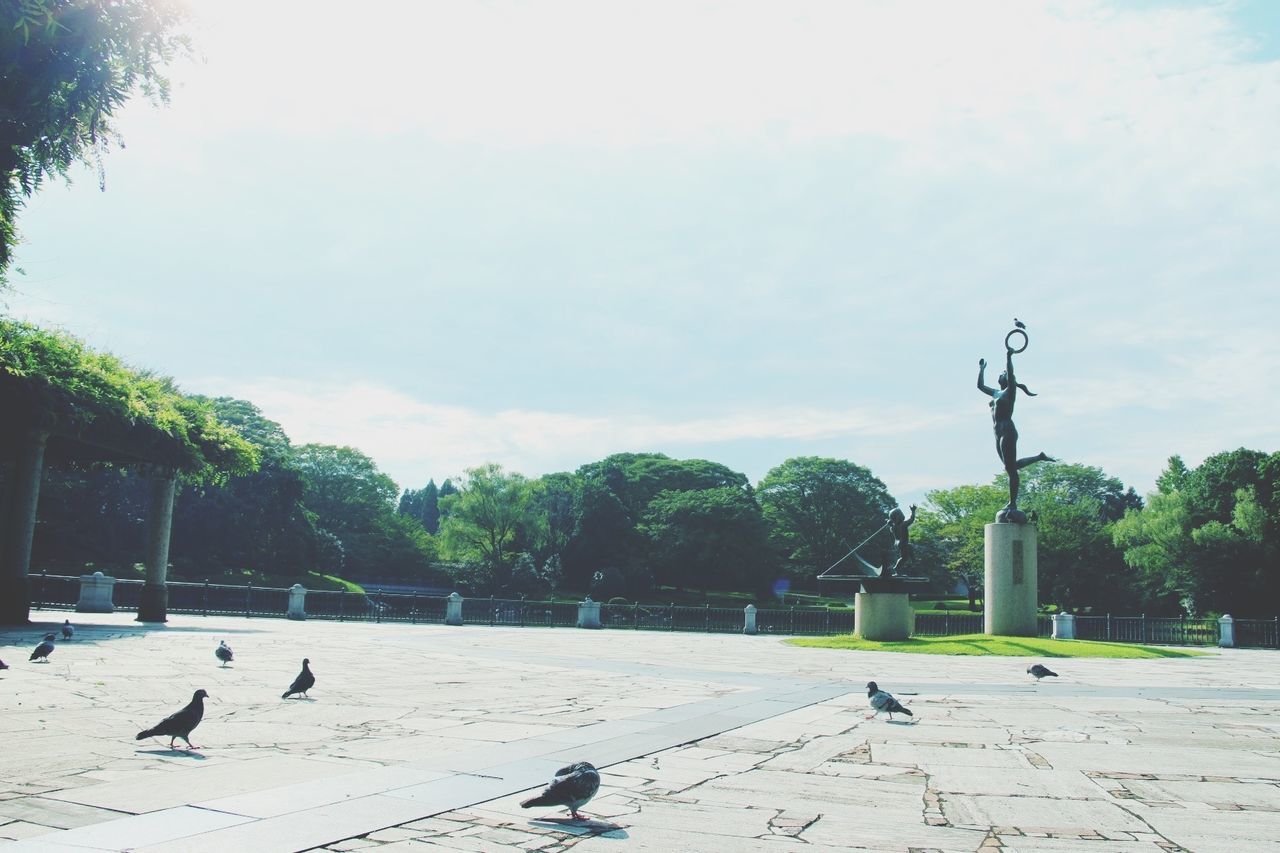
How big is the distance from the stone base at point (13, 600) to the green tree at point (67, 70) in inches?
654

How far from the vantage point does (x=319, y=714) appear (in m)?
10.2

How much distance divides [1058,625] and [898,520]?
1098cm

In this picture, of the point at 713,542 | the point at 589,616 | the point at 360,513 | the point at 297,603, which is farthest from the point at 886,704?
the point at 360,513

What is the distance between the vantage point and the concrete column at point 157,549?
27516 mm

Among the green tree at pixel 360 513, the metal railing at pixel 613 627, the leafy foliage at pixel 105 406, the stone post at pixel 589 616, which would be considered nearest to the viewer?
the leafy foliage at pixel 105 406

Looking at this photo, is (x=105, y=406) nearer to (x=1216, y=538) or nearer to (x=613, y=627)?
(x=613, y=627)

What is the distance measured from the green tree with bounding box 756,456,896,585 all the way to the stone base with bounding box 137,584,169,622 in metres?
54.6

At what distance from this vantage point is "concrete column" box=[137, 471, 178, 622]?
2752 centimetres

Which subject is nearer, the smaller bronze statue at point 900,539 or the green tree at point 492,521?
the smaller bronze statue at point 900,539

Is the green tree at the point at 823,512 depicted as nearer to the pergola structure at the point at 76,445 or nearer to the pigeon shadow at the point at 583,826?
the pergola structure at the point at 76,445

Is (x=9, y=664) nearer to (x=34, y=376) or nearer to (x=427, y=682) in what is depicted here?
(x=427, y=682)

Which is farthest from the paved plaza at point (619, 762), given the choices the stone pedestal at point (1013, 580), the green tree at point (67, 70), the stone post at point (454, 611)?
the stone post at point (454, 611)

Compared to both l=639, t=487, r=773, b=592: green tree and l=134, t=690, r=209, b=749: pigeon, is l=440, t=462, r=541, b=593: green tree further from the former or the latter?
l=134, t=690, r=209, b=749: pigeon

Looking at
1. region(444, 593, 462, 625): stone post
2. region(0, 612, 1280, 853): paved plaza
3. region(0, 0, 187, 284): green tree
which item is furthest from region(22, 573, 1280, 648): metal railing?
region(0, 0, 187, 284): green tree
